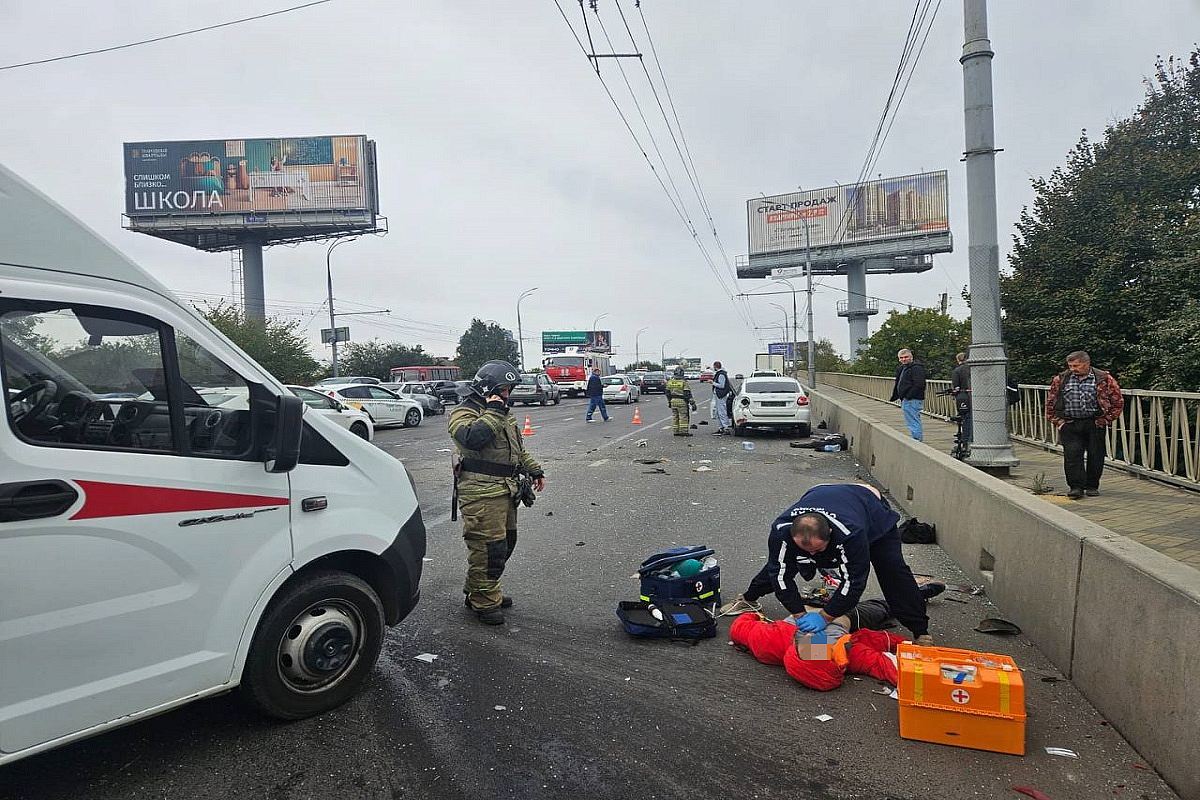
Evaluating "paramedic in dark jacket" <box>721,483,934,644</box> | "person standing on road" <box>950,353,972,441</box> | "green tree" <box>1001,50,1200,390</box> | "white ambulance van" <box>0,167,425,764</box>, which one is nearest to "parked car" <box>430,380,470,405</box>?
"green tree" <box>1001,50,1200,390</box>

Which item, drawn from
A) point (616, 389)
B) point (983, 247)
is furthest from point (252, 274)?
point (983, 247)

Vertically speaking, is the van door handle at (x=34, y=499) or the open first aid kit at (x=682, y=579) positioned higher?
the van door handle at (x=34, y=499)

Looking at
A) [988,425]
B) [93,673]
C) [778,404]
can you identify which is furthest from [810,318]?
[93,673]

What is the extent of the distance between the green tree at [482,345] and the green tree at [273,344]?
53.2 meters

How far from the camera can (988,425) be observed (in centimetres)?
853

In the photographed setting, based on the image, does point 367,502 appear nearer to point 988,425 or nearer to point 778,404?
point 988,425

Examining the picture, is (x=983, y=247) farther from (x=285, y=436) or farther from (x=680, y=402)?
(x=680, y=402)

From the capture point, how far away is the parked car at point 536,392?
3609 centimetres

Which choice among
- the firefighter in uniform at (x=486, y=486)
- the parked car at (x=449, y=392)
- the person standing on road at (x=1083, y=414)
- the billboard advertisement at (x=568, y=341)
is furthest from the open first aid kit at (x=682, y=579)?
the billboard advertisement at (x=568, y=341)

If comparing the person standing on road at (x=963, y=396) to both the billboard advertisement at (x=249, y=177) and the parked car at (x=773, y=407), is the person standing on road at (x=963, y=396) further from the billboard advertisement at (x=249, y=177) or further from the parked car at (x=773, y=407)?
the billboard advertisement at (x=249, y=177)

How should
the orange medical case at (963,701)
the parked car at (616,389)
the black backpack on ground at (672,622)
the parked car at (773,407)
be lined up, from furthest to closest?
the parked car at (616,389)
the parked car at (773,407)
the black backpack on ground at (672,622)
the orange medical case at (963,701)

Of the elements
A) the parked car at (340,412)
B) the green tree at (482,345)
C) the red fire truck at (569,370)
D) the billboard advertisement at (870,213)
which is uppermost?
the billboard advertisement at (870,213)

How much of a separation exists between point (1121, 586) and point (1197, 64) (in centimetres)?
1917

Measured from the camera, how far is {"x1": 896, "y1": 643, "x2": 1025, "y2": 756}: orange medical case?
323cm
